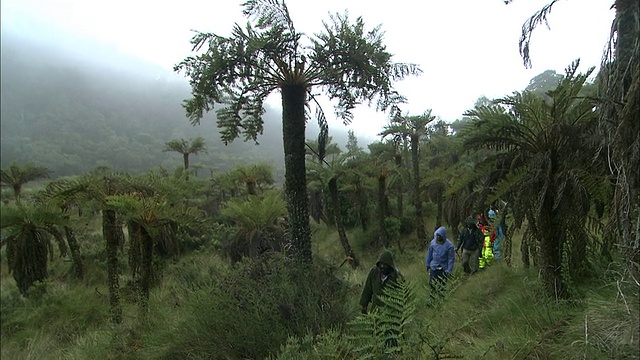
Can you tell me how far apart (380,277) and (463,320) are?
3.76 ft

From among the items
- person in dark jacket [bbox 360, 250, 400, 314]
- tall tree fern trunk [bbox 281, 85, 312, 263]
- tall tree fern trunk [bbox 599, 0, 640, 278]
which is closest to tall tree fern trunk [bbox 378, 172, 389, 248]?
tall tree fern trunk [bbox 281, 85, 312, 263]

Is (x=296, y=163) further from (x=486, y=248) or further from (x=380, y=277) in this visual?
(x=486, y=248)

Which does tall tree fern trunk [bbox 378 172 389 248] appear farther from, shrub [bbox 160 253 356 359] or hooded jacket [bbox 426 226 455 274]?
shrub [bbox 160 253 356 359]

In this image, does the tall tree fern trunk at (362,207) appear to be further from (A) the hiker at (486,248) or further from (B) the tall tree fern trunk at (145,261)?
(B) the tall tree fern trunk at (145,261)

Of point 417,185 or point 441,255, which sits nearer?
point 441,255

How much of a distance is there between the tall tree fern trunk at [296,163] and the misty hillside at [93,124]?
48.7 meters

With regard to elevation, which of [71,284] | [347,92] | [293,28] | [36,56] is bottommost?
[71,284]

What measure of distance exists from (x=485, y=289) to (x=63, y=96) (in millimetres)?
172962

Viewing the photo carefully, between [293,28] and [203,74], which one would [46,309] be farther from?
[293,28]

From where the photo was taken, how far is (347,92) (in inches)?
320

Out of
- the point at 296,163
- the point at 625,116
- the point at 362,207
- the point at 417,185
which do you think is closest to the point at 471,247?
the point at 296,163

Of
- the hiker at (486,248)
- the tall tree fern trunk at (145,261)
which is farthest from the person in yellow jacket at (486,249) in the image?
the tall tree fern trunk at (145,261)

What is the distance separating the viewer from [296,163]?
7590mm

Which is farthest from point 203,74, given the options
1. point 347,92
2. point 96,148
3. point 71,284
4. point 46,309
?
point 96,148
